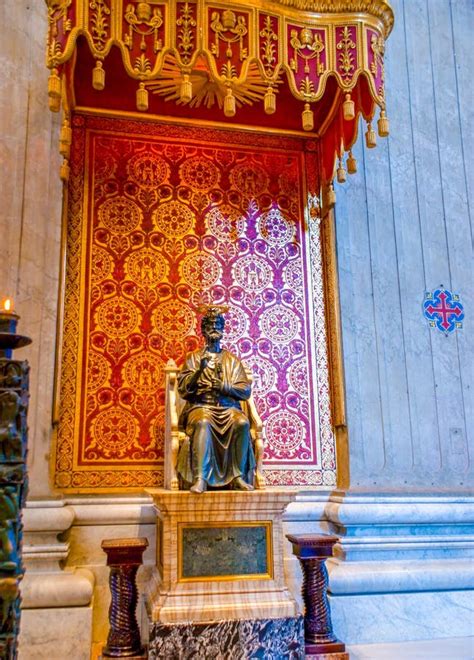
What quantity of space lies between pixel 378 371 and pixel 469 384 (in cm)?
78

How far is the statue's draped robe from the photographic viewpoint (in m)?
3.74

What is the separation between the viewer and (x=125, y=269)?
4699 mm

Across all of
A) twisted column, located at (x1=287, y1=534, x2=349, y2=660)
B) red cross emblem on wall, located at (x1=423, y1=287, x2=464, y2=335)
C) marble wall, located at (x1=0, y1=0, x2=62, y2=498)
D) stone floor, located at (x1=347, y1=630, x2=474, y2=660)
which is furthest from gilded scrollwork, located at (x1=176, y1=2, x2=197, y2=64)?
stone floor, located at (x1=347, y1=630, x2=474, y2=660)

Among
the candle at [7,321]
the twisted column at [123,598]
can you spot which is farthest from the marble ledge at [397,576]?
the candle at [7,321]

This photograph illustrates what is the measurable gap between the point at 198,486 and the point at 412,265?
263 centimetres

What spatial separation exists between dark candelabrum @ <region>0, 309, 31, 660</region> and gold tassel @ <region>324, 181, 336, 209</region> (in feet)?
10.6

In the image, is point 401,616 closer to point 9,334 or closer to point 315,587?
point 315,587

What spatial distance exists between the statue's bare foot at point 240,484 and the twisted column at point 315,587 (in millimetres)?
422

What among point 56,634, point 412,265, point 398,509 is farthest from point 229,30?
point 56,634

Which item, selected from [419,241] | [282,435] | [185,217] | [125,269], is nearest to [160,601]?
→ [282,435]

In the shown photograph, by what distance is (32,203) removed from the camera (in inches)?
175

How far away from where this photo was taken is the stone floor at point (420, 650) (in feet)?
12.3

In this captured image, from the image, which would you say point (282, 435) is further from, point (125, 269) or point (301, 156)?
point (301, 156)

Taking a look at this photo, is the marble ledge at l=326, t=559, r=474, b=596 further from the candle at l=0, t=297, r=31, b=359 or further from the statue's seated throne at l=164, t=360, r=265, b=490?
the candle at l=0, t=297, r=31, b=359
